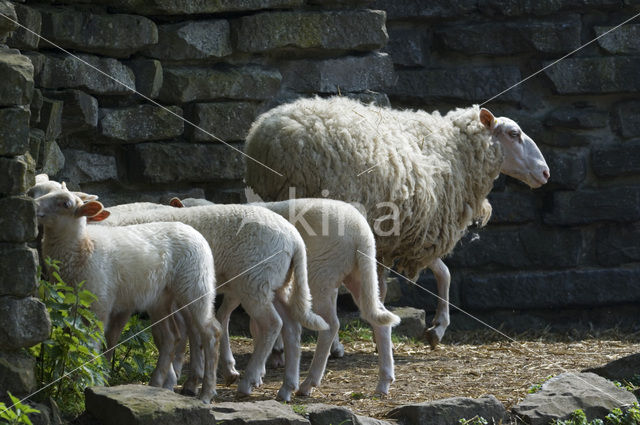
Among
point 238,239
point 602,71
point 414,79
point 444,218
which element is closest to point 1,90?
point 238,239

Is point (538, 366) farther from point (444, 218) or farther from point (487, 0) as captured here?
point (487, 0)

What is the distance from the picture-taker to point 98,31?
20.1 ft

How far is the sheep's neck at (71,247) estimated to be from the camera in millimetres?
4543

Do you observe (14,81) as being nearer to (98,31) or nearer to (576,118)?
(98,31)

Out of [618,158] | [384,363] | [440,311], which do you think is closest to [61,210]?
[384,363]

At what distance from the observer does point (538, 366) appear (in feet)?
20.5

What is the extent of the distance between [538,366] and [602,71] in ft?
10.2

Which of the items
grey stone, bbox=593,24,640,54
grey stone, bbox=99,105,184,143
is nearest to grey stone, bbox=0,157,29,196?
grey stone, bbox=99,105,184,143

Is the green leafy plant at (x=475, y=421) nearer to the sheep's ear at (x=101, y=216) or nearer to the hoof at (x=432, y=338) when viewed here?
the sheep's ear at (x=101, y=216)

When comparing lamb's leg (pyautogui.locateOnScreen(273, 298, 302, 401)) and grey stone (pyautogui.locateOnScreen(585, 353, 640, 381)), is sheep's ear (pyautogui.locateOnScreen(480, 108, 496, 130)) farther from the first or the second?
lamb's leg (pyautogui.locateOnScreen(273, 298, 302, 401))

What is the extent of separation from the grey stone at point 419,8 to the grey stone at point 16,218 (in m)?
4.83

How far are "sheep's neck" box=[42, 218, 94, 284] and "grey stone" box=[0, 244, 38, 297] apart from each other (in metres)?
0.61

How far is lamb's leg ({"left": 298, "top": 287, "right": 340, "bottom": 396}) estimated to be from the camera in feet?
16.8

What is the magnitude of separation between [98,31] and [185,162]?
103 centimetres
